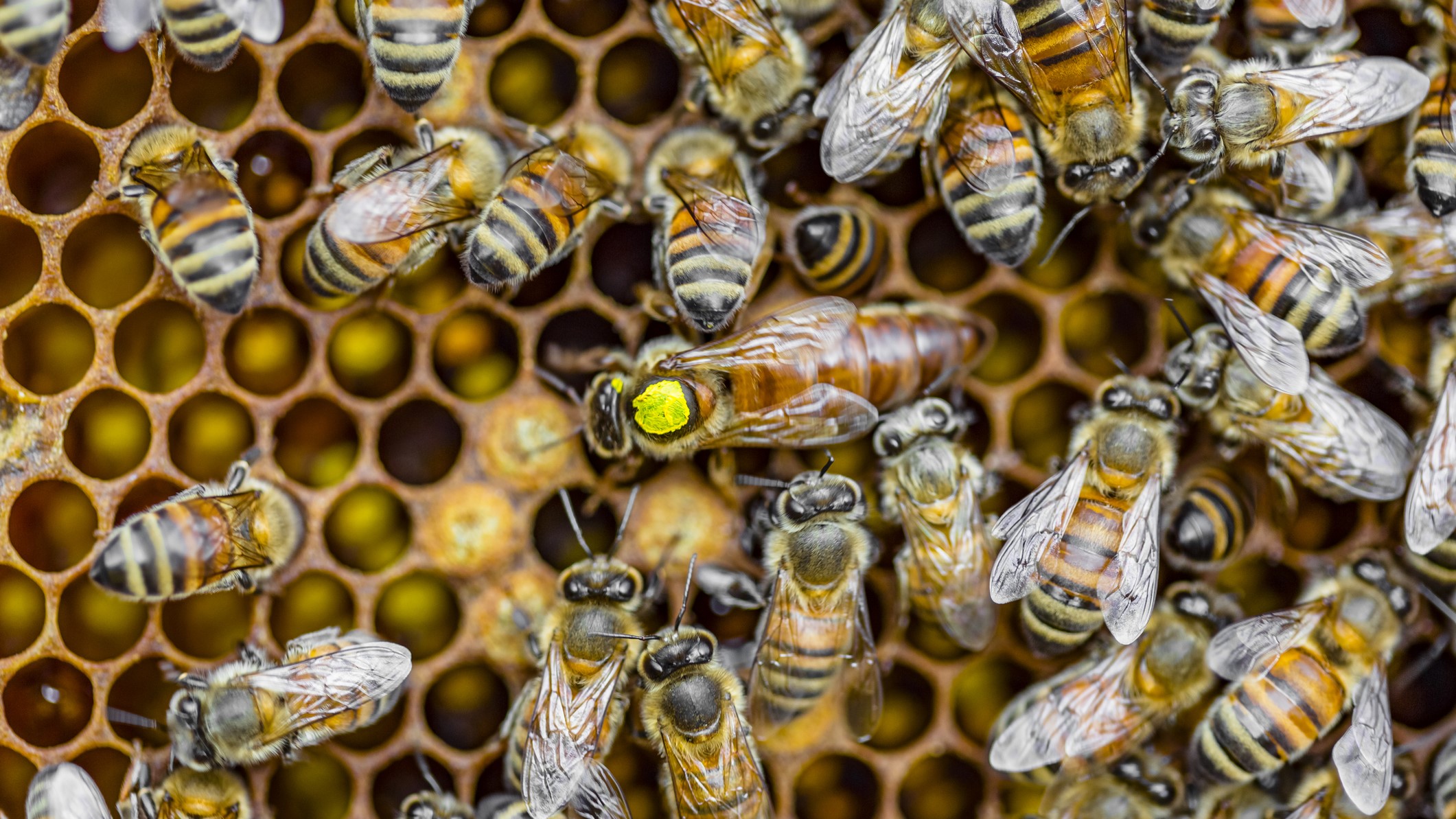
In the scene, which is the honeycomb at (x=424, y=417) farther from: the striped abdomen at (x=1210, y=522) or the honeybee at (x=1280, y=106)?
the honeybee at (x=1280, y=106)

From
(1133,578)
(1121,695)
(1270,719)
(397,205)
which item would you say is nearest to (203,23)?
(397,205)

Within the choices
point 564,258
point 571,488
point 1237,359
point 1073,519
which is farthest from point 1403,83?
point 571,488

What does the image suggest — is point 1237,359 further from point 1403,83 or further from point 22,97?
point 22,97

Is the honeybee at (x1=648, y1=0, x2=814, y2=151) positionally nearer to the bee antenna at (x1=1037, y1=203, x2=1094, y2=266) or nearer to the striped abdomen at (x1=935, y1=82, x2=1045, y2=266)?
the striped abdomen at (x1=935, y1=82, x2=1045, y2=266)

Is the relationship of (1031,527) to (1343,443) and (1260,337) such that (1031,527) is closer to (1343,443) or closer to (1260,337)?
(1260,337)

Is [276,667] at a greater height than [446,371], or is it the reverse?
[446,371]
